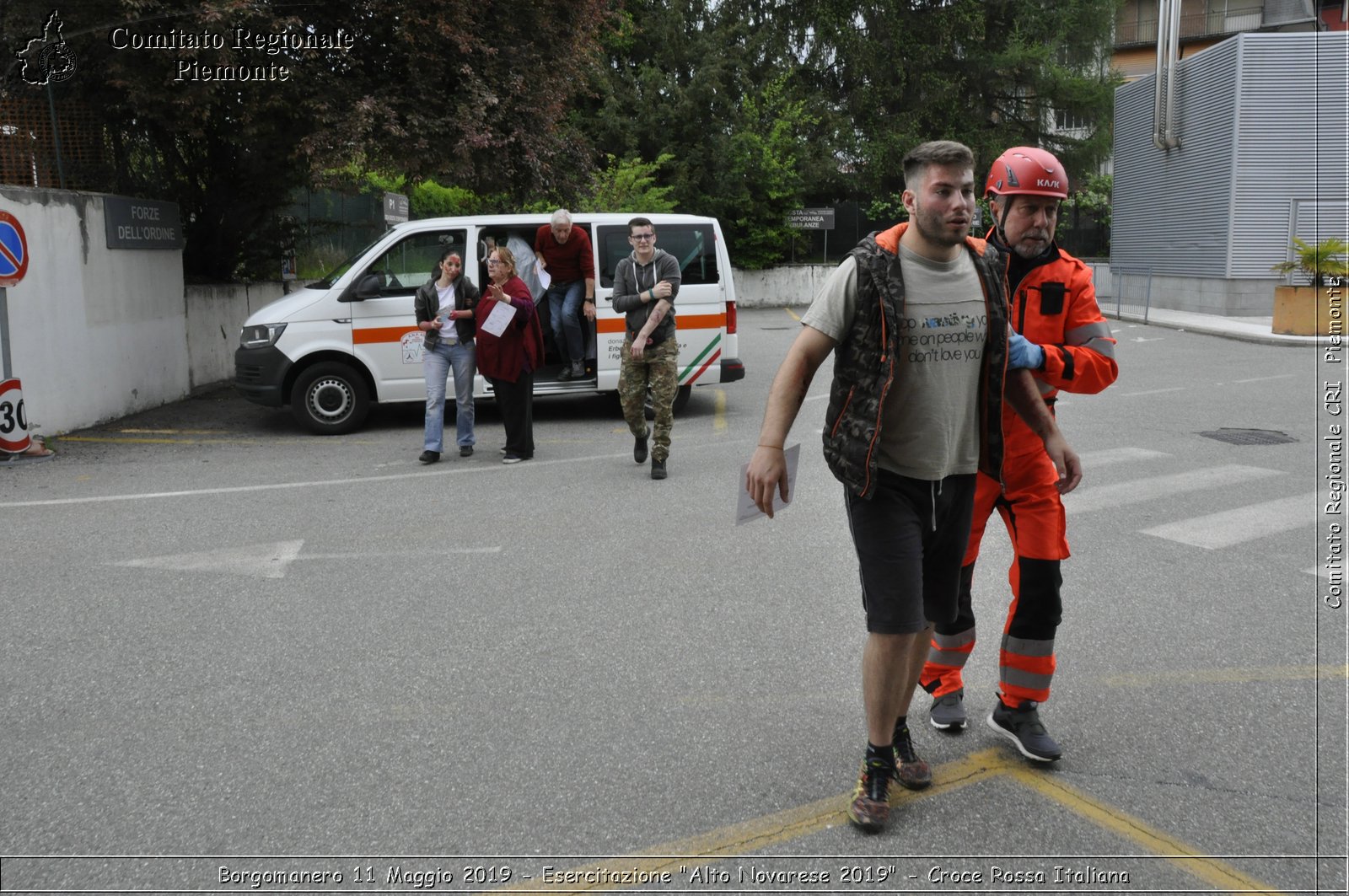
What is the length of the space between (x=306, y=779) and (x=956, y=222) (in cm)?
267

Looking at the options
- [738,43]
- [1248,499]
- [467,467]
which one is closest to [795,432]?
[467,467]

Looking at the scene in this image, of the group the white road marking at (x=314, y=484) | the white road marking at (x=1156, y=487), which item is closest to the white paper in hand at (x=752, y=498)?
the white road marking at (x=1156, y=487)

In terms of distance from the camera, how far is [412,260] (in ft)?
38.2

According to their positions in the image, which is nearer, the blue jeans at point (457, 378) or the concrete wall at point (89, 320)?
the blue jeans at point (457, 378)

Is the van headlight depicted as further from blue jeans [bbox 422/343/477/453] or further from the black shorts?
the black shorts

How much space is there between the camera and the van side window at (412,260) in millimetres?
11562

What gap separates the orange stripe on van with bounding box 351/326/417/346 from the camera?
37.9ft

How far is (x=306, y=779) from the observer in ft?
12.6

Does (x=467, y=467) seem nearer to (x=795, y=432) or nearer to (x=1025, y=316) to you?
(x=795, y=432)

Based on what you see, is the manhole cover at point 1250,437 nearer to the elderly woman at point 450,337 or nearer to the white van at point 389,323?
the white van at point 389,323

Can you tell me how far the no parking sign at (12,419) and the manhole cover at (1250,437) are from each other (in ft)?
34.1

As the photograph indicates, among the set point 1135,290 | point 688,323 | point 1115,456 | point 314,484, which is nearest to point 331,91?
point 688,323

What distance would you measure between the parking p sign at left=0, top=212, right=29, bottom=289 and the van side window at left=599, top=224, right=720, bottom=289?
5.25 metres

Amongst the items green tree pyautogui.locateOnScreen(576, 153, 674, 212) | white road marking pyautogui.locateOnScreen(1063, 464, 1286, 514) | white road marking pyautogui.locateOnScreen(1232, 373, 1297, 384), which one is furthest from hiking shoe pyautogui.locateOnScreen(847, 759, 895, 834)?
green tree pyautogui.locateOnScreen(576, 153, 674, 212)
